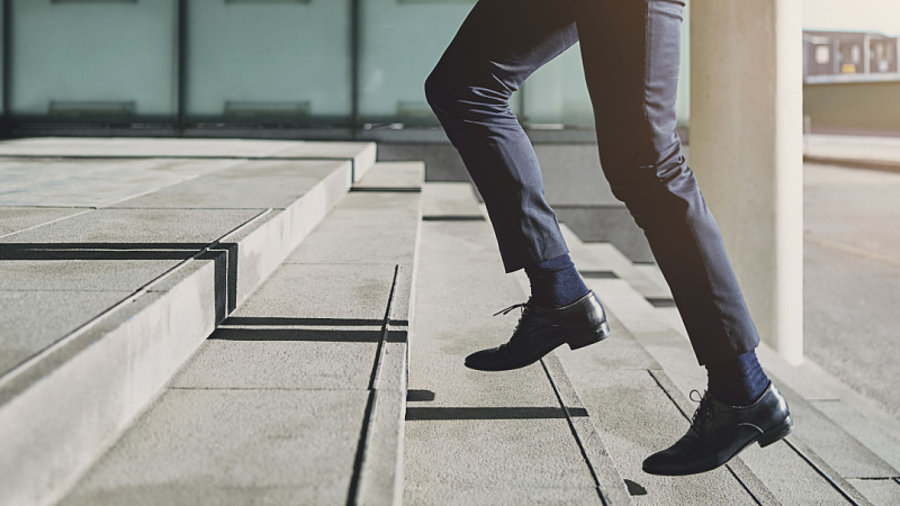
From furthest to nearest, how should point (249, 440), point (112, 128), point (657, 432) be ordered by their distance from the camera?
point (112, 128), point (657, 432), point (249, 440)

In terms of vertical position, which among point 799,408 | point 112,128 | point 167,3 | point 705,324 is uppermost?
point 167,3

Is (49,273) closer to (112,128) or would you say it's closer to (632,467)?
(632,467)

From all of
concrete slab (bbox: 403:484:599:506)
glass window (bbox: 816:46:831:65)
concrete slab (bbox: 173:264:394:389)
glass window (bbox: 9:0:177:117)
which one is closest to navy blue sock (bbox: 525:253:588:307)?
concrete slab (bbox: 173:264:394:389)

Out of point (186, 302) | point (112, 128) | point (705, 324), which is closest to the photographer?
point (705, 324)

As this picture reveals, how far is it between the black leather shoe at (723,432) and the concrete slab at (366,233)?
1.35 metres

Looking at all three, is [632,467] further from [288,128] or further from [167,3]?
[167,3]

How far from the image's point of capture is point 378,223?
3.93 meters

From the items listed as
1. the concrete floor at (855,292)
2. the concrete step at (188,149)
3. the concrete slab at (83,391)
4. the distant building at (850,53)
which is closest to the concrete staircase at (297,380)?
the concrete slab at (83,391)

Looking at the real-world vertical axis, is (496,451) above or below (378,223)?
below

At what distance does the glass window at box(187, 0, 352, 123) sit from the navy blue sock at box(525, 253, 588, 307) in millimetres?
7121

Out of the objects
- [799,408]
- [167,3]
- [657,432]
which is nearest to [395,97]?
[167,3]

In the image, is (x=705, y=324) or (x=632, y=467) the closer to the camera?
(x=705, y=324)

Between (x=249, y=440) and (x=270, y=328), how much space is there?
0.71 meters

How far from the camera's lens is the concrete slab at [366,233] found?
A: 308 centimetres
